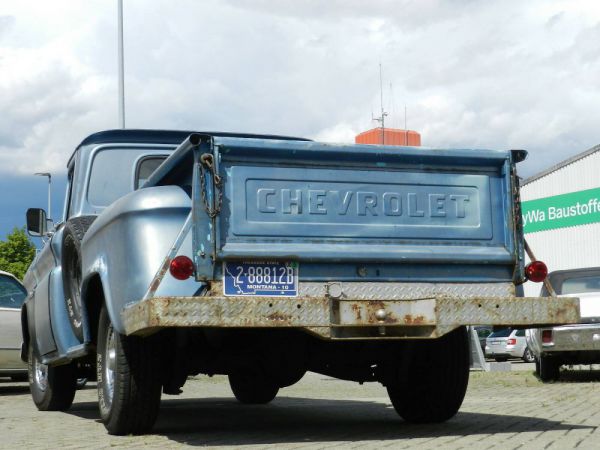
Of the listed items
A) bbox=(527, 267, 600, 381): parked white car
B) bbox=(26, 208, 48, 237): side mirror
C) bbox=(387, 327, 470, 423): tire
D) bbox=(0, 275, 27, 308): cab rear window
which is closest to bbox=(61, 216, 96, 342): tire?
bbox=(26, 208, 48, 237): side mirror

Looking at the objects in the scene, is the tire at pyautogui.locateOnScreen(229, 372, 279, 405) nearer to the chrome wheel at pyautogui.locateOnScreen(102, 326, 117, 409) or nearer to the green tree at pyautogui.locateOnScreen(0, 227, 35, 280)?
the chrome wheel at pyautogui.locateOnScreen(102, 326, 117, 409)

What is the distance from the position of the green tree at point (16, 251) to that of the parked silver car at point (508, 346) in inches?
1101

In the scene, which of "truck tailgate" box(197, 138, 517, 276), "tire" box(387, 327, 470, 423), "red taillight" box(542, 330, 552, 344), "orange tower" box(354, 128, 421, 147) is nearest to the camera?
"truck tailgate" box(197, 138, 517, 276)

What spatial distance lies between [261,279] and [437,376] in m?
2.01

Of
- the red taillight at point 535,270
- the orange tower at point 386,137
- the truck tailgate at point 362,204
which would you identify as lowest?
the red taillight at point 535,270

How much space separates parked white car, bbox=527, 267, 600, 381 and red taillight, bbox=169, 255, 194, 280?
27.8 feet

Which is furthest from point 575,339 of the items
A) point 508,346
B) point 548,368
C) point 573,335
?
point 508,346

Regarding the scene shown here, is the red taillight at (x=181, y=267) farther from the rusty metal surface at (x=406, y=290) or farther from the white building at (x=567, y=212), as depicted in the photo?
the white building at (x=567, y=212)

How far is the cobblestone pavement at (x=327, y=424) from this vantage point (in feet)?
21.2

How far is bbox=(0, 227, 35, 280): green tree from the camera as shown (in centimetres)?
5381

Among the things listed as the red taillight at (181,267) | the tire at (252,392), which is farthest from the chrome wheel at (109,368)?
the tire at (252,392)

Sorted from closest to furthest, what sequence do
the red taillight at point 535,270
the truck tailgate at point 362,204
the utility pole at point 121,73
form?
the truck tailgate at point 362,204 < the red taillight at point 535,270 < the utility pole at point 121,73

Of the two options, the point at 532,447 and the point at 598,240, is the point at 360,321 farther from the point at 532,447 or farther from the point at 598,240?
the point at 598,240

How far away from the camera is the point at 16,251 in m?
54.9
